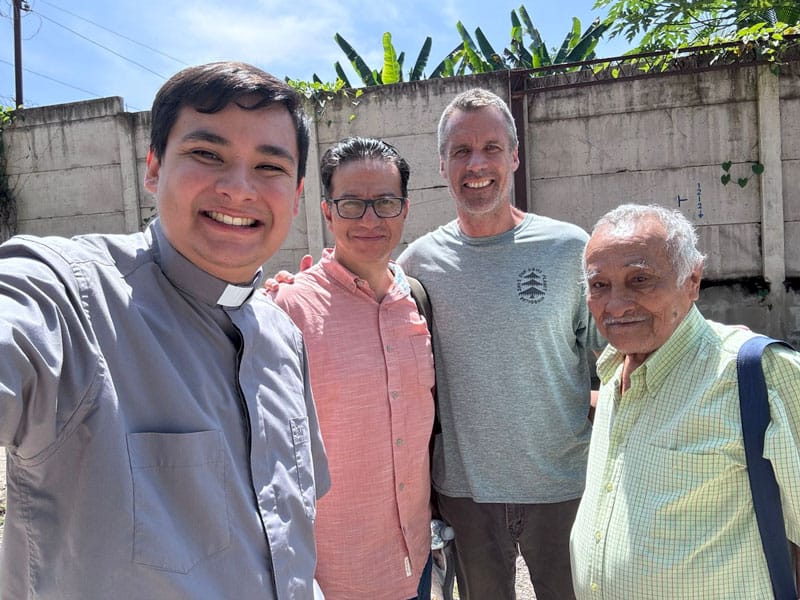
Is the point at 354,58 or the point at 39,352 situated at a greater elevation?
the point at 354,58

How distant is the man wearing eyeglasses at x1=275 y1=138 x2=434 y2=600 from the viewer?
189 cm

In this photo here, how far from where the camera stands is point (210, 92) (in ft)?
3.68

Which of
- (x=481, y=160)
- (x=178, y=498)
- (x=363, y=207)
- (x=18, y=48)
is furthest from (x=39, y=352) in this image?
(x=18, y=48)

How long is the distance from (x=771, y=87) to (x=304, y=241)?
4.84 m

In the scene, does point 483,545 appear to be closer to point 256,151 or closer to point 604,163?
point 256,151

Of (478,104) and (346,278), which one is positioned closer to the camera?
(346,278)

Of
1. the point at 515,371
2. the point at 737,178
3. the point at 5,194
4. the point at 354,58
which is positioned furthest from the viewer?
the point at 354,58

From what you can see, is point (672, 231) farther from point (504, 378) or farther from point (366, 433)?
point (366, 433)

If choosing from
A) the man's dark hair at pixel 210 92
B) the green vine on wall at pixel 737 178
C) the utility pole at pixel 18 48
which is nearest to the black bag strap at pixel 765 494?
the man's dark hair at pixel 210 92

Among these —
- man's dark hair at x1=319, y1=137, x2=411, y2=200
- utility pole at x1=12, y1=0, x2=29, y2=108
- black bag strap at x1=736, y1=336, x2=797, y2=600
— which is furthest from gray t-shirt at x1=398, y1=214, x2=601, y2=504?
utility pole at x1=12, y1=0, x2=29, y2=108

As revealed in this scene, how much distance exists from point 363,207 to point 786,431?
138cm

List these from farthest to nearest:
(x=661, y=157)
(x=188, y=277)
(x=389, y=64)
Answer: (x=389, y=64) → (x=661, y=157) → (x=188, y=277)

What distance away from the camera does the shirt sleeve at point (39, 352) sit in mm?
795

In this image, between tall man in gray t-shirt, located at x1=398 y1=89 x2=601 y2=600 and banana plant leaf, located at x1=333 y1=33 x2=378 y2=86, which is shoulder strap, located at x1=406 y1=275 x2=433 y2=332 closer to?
tall man in gray t-shirt, located at x1=398 y1=89 x2=601 y2=600
